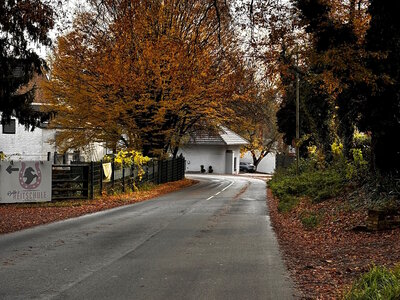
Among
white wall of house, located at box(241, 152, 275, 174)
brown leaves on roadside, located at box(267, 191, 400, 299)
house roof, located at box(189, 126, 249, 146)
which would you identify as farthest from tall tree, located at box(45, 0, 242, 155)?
white wall of house, located at box(241, 152, 275, 174)

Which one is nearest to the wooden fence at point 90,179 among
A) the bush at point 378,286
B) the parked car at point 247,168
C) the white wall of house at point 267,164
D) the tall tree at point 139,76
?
the tall tree at point 139,76

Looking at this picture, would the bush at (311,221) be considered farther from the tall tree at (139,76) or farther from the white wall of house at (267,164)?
the white wall of house at (267,164)

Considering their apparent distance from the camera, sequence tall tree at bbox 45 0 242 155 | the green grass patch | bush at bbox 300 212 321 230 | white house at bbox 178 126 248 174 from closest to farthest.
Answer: bush at bbox 300 212 321 230 → the green grass patch → tall tree at bbox 45 0 242 155 → white house at bbox 178 126 248 174

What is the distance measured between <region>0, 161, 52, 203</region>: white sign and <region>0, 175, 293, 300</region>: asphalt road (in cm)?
451

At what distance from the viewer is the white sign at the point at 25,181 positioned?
60.8 feet

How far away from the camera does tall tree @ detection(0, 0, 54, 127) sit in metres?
12.8

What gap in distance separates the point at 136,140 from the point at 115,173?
5944 mm

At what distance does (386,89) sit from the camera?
45.6ft

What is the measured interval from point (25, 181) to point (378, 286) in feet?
52.0

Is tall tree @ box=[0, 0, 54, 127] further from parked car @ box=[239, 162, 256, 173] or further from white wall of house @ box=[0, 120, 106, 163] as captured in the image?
parked car @ box=[239, 162, 256, 173]

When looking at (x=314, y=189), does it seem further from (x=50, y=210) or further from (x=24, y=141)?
(x=24, y=141)

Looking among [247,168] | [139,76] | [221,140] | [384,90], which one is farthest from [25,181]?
[247,168]

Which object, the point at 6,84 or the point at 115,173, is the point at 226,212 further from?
the point at 6,84

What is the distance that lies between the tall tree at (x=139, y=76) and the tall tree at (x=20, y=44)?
3999 millimetres
